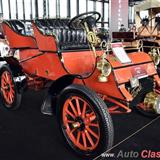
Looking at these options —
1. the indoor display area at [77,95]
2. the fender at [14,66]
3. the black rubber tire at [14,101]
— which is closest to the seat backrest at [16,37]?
the indoor display area at [77,95]

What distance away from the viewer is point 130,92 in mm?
2238

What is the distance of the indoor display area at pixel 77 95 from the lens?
81.0 inches

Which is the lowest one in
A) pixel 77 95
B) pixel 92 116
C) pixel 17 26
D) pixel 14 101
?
pixel 14 101

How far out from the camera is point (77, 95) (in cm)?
203

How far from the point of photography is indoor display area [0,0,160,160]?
2.06 metres

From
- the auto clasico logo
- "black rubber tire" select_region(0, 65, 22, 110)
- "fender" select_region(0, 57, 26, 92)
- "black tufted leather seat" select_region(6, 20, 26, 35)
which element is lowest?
the auto clasico logo

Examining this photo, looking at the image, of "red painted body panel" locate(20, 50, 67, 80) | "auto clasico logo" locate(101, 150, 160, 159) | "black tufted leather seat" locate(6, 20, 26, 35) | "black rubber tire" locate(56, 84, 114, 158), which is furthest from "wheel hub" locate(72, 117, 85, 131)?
"black tufted leather seat" locate(6, 20, 26, 35)

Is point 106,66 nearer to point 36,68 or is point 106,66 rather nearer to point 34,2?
point 36,68

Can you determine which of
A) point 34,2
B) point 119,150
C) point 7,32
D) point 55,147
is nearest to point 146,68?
point 119,150

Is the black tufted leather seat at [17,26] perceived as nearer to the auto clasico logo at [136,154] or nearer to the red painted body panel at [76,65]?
the red painted body panel at [76,65]

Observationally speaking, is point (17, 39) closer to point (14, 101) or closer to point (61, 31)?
point (61, 31)

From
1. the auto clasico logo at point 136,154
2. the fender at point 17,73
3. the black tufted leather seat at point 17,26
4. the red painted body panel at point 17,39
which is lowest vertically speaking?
the auto clasico logo at point 136,154

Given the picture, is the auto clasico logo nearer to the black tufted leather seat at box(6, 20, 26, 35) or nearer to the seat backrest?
the seat backrest

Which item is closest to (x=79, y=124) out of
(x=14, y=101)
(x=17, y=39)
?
(x=14, y=101)
